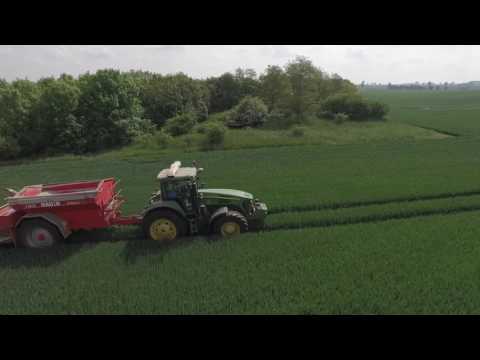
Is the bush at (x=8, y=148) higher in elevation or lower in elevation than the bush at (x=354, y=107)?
lower

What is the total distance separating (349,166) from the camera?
15.9 m

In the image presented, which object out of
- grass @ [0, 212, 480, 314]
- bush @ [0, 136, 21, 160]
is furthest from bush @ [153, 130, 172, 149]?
grass @ [0, 212, 480, 314]

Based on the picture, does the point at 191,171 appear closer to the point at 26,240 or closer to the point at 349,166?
the point at 26,240

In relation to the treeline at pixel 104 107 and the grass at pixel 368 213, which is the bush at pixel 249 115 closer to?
the treeline at pixel 104 107

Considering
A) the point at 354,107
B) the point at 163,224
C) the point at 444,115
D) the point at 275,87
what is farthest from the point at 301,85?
the point at 163,224

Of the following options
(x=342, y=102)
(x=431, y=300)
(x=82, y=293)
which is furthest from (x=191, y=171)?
(x=342, y=102)

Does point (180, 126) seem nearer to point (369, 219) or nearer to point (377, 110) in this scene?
point (377, 110)

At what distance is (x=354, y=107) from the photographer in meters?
37.6

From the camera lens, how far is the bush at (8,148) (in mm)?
27016

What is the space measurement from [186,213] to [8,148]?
26155mm

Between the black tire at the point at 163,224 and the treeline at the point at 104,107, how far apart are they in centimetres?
2326

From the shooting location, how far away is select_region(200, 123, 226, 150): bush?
25.1 metres

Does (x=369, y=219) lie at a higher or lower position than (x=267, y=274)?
higher

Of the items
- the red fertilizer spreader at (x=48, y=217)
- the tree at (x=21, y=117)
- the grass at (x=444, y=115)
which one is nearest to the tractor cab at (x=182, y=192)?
the red fertilizer spreader at (x=48, y=217)
